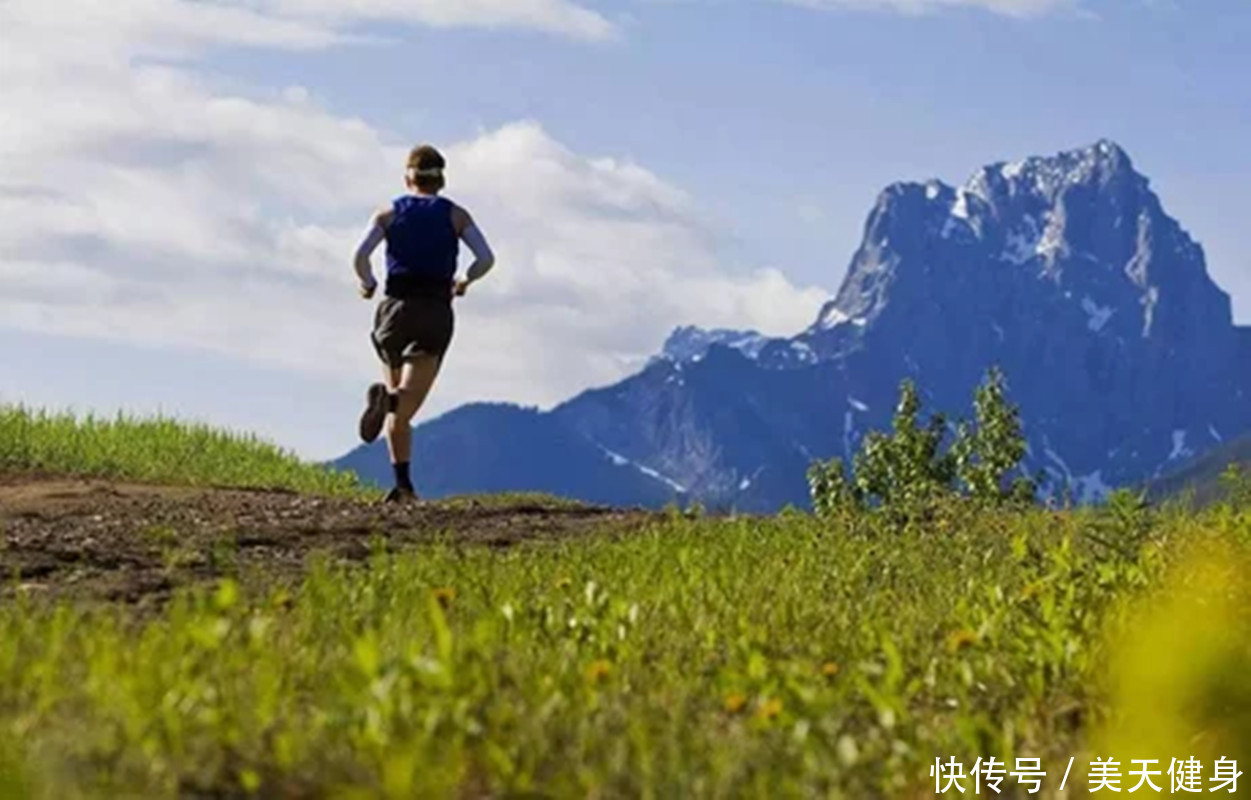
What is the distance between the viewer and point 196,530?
14.0 meters

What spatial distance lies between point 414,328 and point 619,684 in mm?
11951

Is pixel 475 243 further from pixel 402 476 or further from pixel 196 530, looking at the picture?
pixel 196 530

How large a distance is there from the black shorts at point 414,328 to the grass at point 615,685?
8.21m

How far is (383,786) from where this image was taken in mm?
4746

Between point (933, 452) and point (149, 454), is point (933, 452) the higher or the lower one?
the higher one

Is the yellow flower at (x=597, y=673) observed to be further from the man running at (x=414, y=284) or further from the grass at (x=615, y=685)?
the man running at (x=414, y=284)

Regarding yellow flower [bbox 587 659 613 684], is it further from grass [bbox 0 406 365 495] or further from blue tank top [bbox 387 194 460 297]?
grass [bbox 0 406 365 495]

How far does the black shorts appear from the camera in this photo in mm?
18359

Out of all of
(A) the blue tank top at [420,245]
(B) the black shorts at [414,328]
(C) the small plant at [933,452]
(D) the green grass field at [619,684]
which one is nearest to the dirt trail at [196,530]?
(D) the green grass field at [619,684]

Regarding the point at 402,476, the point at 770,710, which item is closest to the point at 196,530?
the point at 402,476

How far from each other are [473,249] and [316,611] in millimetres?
10325

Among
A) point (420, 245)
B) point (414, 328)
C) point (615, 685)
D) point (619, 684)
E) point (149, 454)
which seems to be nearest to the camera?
point (615, 685)

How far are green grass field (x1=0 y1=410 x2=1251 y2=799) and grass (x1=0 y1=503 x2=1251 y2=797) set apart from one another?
0.01 metres

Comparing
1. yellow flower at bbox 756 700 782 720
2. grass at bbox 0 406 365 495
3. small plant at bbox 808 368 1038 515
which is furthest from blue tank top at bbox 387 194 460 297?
small plant at bbox 808 368 1038 515
